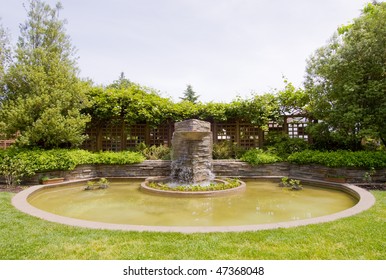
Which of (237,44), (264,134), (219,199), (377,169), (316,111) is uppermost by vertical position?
(237,44)

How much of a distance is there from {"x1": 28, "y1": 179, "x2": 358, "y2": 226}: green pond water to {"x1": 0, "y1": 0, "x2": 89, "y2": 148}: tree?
8.02 feet

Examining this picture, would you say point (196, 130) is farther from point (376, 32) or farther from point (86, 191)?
point (376, 32)

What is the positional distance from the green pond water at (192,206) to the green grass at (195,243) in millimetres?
1097

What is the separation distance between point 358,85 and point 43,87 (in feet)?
36.4

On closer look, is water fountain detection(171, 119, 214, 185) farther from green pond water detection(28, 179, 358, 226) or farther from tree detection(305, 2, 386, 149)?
tree detection(305, 2, 386, 149)

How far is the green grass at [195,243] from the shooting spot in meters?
3.18

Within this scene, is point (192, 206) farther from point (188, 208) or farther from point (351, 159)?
point (351, 159)

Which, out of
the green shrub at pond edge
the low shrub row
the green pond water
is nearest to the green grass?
the green pond water

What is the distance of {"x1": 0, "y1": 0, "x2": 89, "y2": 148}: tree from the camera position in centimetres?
961

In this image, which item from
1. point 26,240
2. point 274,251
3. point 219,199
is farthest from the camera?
point 219,199

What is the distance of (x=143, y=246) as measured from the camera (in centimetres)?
342

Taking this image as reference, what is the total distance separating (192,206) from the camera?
6.29 m

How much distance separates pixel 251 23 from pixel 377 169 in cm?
601

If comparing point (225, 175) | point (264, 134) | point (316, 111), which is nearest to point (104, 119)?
point (225, 175)
